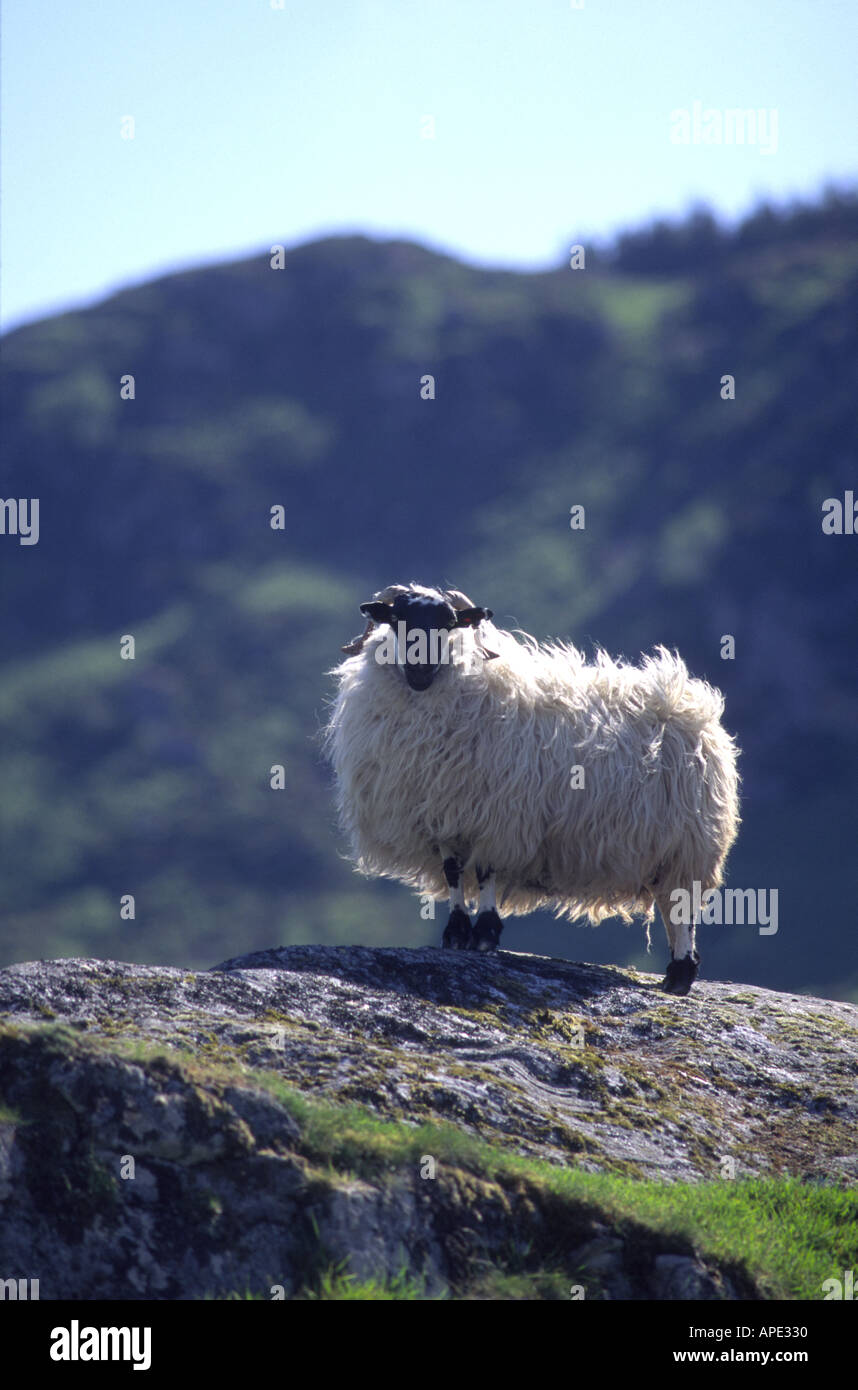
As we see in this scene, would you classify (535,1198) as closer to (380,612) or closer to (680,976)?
(680,976)

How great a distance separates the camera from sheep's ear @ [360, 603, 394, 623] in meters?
13.0

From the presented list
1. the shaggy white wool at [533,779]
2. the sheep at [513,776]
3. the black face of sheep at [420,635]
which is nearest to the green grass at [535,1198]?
the sheep at [513,776]

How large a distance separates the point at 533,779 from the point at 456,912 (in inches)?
51.9

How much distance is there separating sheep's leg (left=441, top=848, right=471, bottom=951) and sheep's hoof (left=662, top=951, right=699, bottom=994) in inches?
70.7

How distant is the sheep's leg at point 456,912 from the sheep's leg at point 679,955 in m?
1.79

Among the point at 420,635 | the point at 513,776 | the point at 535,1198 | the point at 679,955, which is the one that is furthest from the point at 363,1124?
the point at 679,955

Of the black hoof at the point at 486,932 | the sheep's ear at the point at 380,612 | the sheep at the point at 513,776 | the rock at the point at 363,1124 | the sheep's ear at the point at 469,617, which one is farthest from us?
the sheep's ear at the point at 469,617

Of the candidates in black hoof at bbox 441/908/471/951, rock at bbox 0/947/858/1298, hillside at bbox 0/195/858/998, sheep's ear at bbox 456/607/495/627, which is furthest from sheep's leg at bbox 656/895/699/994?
hillside at bbox 0/195/858/998

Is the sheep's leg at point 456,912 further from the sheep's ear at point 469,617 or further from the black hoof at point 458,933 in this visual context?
the sheep's ear at point 469,617

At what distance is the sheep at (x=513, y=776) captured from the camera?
1275cm

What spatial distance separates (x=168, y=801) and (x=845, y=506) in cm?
5330

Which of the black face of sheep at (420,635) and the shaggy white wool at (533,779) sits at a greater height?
the black face of sheep at (420,635)

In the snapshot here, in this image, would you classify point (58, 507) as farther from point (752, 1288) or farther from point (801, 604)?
point (752, 1288)

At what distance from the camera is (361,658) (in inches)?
545
